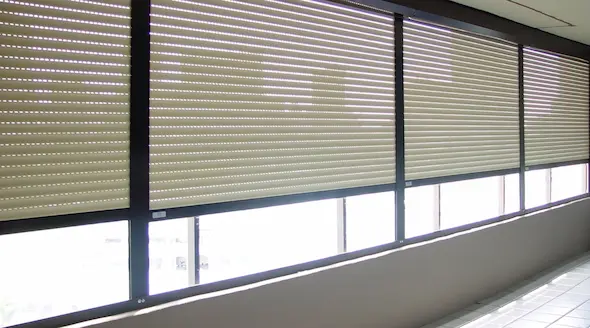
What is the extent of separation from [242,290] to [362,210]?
1.76 meters

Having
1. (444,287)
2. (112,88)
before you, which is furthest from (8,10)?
(444,287)

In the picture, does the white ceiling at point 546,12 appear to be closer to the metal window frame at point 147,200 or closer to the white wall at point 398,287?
the metal window frame at point 147,200

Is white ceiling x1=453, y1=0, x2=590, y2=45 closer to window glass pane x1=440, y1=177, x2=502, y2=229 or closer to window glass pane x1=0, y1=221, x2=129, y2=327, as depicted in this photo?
window glass pane x1=440, y1=177, x2=502, y2=229

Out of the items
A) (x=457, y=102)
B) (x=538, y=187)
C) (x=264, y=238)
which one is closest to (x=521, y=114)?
(x=457, y=102)

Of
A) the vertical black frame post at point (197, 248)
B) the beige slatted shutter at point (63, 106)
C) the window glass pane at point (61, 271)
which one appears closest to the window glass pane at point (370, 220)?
the vertical black frame post at point (197, 248)

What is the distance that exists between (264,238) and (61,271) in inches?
61.8

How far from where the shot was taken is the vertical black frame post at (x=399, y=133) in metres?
4.73

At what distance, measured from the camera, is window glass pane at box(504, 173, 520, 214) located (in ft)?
22.4

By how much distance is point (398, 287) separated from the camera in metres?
4.67

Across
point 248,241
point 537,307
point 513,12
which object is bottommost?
point 537,307

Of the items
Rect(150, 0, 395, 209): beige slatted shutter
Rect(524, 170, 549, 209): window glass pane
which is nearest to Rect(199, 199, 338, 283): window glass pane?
Rect(150, 0, 395, 209): beige slatted shutter

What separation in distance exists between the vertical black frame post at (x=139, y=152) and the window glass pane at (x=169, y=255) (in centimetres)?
9

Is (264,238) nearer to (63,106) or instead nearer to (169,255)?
(169,255)

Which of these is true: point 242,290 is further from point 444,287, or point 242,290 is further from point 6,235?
point 444,287
